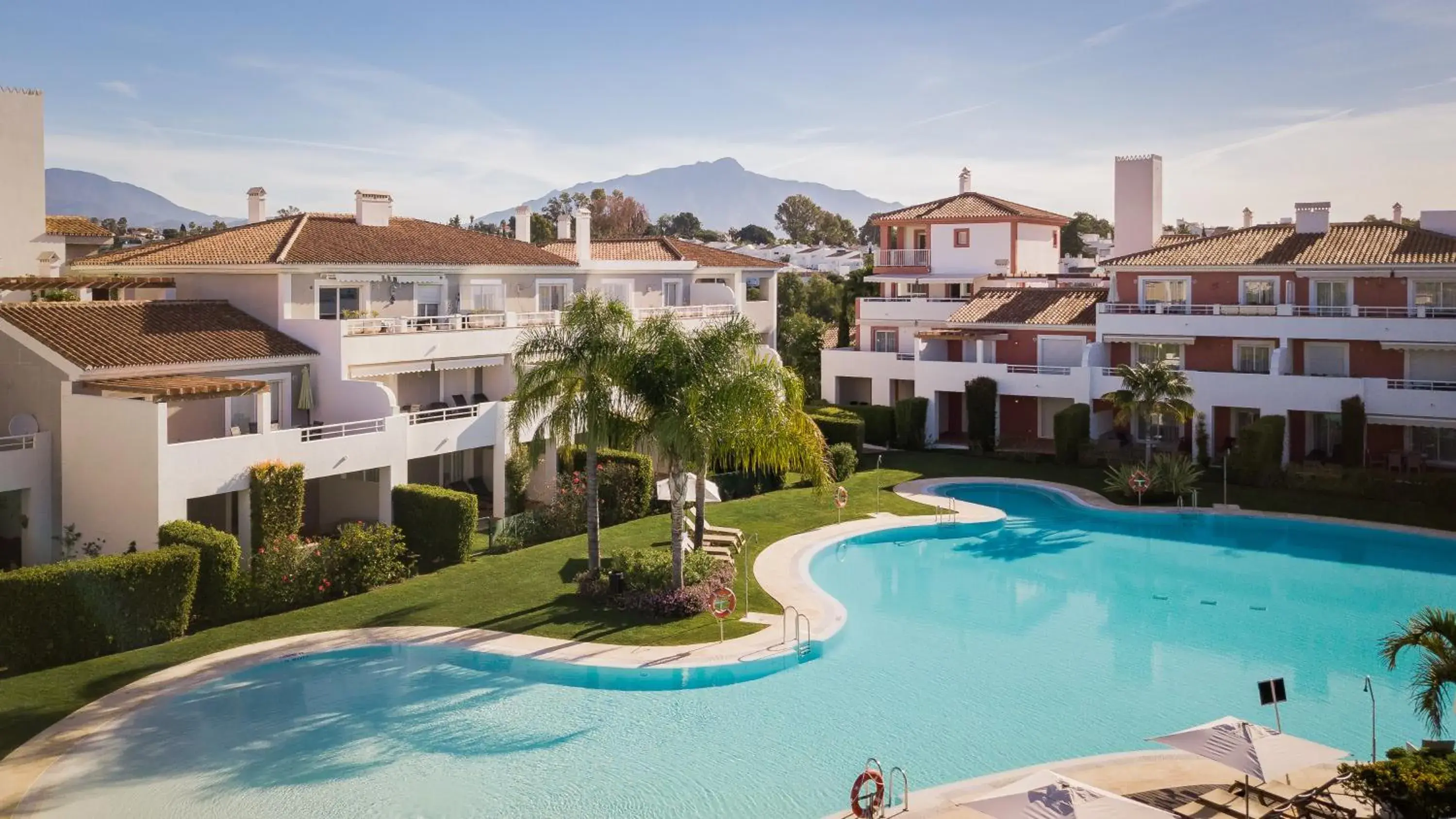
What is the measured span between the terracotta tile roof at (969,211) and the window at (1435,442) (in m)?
21.6

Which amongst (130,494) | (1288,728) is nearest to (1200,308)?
(1288,728)

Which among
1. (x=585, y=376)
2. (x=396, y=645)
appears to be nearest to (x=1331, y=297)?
(x=585, y=376)

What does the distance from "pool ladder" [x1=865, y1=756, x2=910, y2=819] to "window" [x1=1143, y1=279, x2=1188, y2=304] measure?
118 feet

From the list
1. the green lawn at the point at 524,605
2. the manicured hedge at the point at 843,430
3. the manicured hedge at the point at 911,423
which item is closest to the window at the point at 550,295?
the manicured hedge at the point at 843,430

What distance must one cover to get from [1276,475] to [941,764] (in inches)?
1136

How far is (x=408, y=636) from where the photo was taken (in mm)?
25312

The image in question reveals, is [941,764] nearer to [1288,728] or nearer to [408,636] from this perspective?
[1288,728]

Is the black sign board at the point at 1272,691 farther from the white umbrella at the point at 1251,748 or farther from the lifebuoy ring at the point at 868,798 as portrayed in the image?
the lifebuoy ring at the point at 868,798

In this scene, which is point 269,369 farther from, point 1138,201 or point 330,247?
point 1138,201

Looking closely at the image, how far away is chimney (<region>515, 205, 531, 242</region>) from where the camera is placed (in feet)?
177

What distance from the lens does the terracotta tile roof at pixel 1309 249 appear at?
43750mm

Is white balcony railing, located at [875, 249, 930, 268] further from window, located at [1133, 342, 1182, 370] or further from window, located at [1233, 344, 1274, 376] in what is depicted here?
window, located at [1233, 344, 1274, 376]

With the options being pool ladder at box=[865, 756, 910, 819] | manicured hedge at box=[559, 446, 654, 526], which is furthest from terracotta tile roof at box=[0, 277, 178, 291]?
pool ladder at box=[865, 756, 910, 819]

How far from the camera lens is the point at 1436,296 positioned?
143ft
